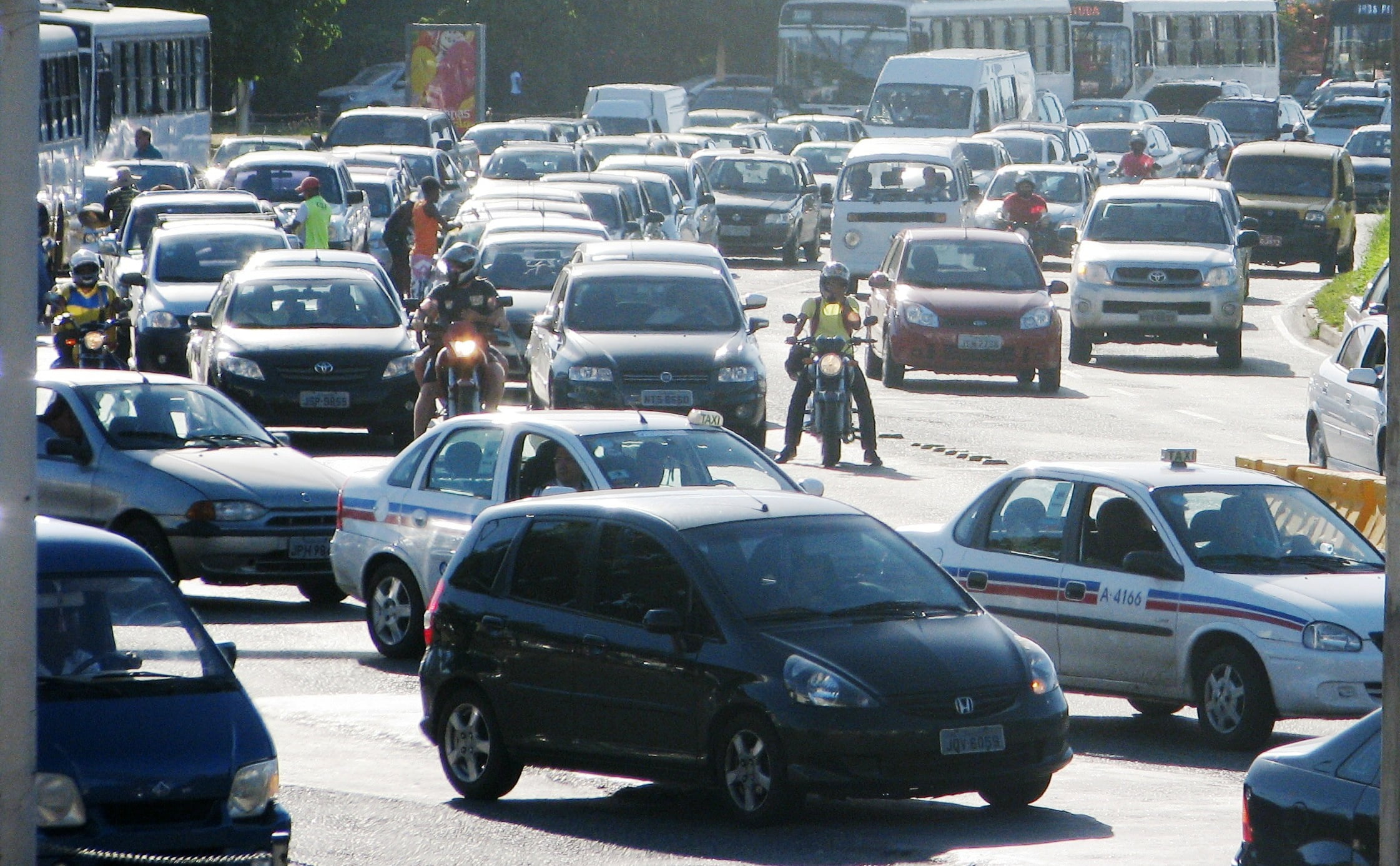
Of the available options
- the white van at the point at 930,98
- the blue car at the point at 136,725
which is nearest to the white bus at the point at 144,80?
the white van at the point at 930,98

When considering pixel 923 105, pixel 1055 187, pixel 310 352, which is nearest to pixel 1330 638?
pixel 310 352

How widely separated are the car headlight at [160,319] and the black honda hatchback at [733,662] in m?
14.7

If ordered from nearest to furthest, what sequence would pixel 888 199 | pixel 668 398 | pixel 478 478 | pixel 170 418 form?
pixel 478 478 < pixel 170 418 < pixel 668 398 < pixel 888 199

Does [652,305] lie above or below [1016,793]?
above

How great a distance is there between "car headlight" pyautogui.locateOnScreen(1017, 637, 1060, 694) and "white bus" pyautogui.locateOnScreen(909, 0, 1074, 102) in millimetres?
49280

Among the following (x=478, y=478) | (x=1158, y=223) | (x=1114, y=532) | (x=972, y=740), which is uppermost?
(x=1158, y=223)

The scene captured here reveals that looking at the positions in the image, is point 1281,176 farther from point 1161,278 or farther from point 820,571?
point 820,571

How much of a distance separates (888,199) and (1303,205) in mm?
7729

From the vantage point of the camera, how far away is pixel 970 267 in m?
26.9

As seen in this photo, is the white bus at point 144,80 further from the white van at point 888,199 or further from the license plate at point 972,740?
the license plate at point 972,740

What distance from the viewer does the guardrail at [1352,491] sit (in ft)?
49.1

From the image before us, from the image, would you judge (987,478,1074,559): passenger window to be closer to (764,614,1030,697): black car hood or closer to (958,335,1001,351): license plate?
(764,614,1030,697): black car hood

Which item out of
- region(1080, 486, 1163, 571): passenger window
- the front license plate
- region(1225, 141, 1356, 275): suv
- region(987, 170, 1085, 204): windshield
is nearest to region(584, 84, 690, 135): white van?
region(987, 170, 1085, 204): windshield

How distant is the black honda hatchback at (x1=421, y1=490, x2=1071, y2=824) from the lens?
9242 mm
